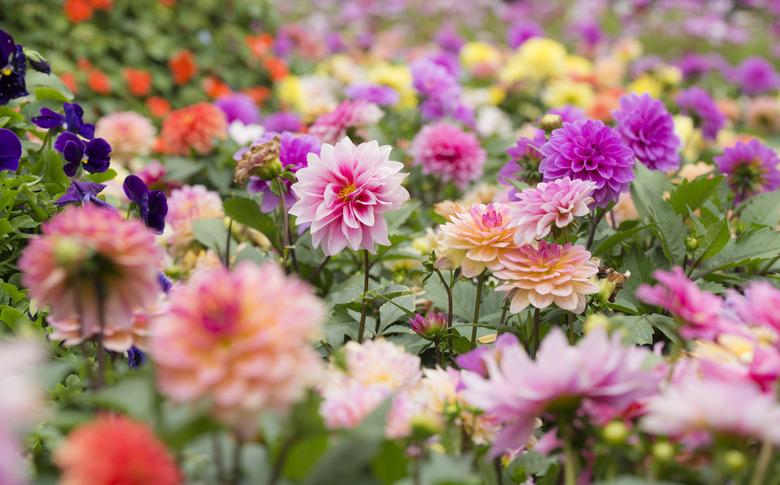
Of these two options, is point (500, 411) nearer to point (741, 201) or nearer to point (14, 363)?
point (14, 363)

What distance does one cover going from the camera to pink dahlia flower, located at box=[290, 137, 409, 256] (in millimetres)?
1310

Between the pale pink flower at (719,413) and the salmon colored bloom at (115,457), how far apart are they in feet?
1.61

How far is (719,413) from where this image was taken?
2.44 feet

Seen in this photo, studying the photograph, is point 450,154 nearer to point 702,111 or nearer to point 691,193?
point 691,193

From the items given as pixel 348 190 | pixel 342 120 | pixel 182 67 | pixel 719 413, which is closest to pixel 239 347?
pixel 719 413

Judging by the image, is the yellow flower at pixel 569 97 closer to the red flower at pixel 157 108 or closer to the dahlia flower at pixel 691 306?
the red flower at pixel 157 108

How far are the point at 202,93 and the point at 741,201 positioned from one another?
310cm

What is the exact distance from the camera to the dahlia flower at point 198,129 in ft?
7.85

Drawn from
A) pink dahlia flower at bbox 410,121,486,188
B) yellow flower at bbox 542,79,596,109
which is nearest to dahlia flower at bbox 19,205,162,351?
pink dahlia flower at bbox 410,121,486,188

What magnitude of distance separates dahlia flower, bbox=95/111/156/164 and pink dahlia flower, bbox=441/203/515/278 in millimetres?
1448

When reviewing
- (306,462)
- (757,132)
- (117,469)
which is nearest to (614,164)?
(306,462)

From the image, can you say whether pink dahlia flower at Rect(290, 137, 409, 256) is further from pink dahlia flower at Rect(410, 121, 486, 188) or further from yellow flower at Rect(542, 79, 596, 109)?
yellow flower at Rect(542, 79, 596, 109)

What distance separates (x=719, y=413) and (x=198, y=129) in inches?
76.9

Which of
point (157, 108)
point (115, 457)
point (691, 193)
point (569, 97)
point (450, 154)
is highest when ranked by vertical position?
point (115, 457)
